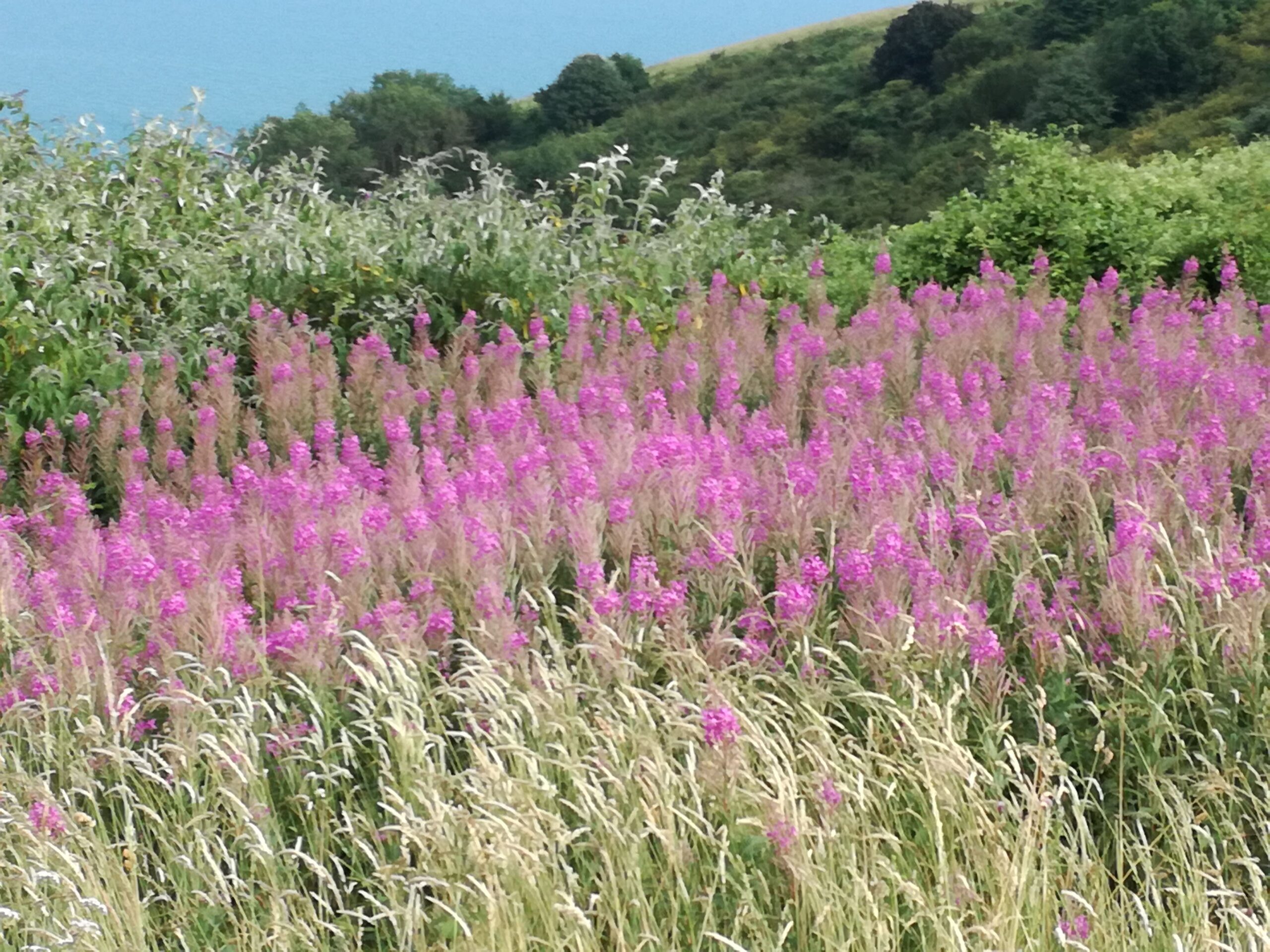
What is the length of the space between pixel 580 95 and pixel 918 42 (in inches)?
291

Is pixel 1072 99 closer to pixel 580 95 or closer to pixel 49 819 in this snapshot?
pixel 580 95

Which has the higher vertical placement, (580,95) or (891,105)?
(580,95)

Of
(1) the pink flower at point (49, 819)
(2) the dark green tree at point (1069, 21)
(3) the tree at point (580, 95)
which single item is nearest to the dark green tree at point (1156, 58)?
(2) the dark green tree at point (1069, 21)

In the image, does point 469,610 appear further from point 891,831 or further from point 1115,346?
point 1115,346

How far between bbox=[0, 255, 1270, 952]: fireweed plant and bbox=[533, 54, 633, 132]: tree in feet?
90.8

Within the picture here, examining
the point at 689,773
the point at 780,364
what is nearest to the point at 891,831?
the point at 689,773

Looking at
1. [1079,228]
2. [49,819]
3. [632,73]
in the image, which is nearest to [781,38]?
[632,73]

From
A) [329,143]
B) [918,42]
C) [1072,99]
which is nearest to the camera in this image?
[1072,99]

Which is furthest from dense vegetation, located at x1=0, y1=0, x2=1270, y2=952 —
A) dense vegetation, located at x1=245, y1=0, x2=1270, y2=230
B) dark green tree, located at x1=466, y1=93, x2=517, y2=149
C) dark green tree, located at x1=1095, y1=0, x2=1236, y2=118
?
dark green tree, located at x1=466, y1=93, x2=517, y2=149

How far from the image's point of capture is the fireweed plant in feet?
10.1

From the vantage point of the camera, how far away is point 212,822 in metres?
3.50

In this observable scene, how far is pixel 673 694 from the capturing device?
3396 mm

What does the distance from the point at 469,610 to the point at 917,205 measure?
66.0 feet

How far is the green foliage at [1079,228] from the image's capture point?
9.26 metres
